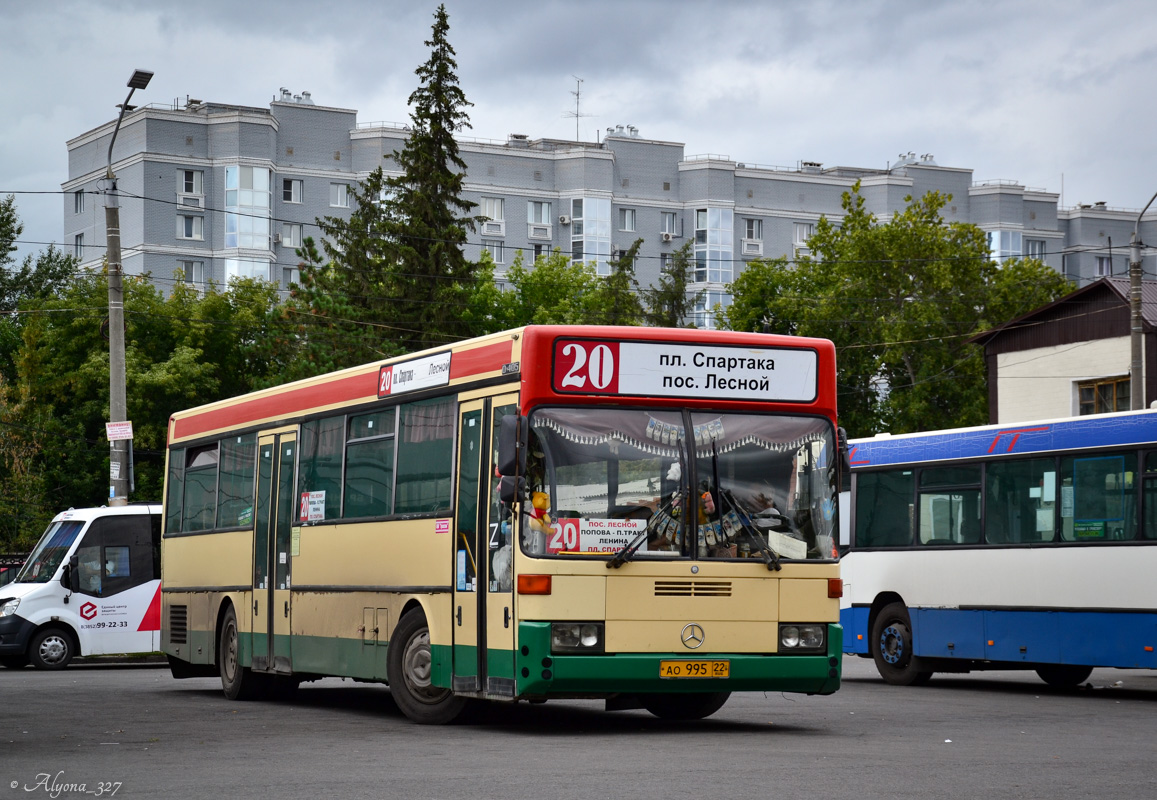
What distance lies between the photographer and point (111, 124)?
8169 cm

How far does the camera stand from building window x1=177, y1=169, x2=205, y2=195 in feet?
260

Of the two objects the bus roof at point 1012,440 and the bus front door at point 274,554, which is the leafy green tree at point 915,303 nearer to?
the bus roof at point 1012,440

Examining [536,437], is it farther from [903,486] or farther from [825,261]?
[825,261]

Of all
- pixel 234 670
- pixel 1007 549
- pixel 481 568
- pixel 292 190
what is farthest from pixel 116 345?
pixel 292 190

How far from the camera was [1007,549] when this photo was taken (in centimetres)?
1919

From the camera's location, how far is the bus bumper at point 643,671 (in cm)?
1219

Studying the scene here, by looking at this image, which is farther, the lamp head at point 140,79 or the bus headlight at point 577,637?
the lamp head at point 140,79

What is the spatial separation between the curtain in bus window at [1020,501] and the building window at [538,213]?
232 ft

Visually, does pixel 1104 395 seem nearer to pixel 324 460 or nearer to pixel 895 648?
pixel 895 648

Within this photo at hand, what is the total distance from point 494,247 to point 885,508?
68424 millimetres

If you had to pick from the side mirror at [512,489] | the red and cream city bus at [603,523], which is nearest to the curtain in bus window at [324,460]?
the red and cream city bus at [603,523]

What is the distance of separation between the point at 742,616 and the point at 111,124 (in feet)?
244

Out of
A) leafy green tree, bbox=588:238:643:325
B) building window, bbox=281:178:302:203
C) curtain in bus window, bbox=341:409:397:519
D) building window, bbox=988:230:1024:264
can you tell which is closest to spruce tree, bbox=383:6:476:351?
leafy green tree, bbox=588:238:643:325

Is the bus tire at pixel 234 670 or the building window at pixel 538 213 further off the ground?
the building window at pixel 538 213
